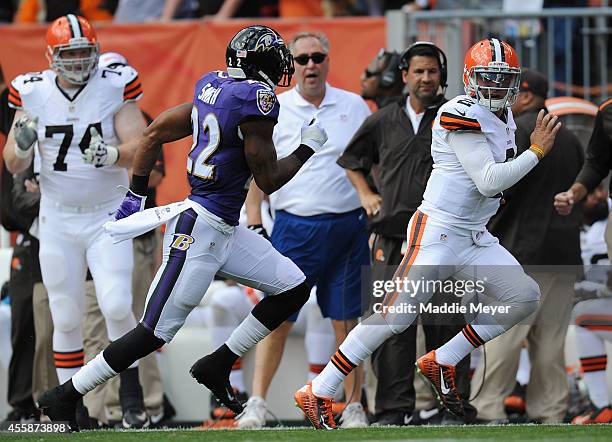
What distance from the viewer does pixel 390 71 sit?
26.6 feet

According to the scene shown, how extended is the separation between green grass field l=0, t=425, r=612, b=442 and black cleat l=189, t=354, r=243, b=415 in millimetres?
156

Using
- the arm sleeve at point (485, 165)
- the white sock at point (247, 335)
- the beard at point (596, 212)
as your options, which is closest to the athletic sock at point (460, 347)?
the arm sleeve at point (485, 165)

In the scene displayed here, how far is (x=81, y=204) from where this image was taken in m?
7.13

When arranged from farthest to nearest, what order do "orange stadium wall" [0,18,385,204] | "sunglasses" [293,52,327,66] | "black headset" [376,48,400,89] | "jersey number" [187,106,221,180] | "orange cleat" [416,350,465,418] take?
"orange stadium wall" [0,18,385,204] → "black headset" [376,48,400,89] → "sunglasses" [293,52,327,66] → "orange cleat" [416,350,465,418] → "jersey number" [187,106,221,180]

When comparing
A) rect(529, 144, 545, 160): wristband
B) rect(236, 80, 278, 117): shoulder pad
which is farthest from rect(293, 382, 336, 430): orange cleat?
rect(529, 144, 545, 160): wristband

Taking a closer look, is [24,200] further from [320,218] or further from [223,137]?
Answer: [223,137]

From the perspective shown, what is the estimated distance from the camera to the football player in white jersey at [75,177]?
278 inches

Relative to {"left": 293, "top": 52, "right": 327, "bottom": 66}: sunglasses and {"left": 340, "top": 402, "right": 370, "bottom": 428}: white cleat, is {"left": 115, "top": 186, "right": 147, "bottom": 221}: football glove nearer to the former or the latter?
{"left": 293, "top": 52, "right": 327, "bottom": 66}: sunglasses

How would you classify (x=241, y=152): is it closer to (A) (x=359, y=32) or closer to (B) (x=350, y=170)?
(B) (x=350, y=170)

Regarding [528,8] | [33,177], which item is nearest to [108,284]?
[33,177]

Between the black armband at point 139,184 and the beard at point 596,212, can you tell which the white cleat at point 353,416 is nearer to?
the black armband at point 139,184

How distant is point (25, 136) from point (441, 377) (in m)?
2.45

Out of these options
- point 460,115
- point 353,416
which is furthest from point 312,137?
point 353,416

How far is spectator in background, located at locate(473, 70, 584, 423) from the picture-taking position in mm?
7441
